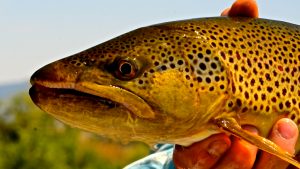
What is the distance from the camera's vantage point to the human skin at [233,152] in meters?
2.96

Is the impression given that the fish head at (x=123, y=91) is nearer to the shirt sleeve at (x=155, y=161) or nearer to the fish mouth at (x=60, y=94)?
the fish mouth at (x=60, y=94)

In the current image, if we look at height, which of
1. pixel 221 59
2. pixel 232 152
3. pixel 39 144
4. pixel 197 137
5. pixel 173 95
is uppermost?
pixel 221 59

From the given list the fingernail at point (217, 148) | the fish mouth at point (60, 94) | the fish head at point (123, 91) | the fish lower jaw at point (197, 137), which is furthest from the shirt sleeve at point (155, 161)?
the fish mouth at point (60, 94)

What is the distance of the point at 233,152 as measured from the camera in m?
3.11

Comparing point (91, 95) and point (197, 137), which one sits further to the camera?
point (197, 137)

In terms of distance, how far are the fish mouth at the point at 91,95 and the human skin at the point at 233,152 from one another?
410 mm

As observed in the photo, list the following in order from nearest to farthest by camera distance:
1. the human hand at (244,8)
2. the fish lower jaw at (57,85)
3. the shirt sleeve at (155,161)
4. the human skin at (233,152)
Result: the fish lower jaw at (57,85), the human skin at (233,152), the human hand at (244,8), the shirt sleeve at (155,161)

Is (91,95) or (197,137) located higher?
(91,95)

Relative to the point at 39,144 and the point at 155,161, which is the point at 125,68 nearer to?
the point at 155,161

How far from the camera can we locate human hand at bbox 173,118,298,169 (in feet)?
9.70

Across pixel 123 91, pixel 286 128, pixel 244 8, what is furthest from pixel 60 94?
pixel 244 8

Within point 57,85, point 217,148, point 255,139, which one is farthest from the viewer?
point 217,148

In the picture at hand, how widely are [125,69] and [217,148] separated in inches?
24.0

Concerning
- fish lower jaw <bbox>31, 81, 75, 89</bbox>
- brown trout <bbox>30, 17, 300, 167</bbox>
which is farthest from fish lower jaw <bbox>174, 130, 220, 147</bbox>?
fish lower jaw <bbox>31, 81, 75, 89</bbox>
